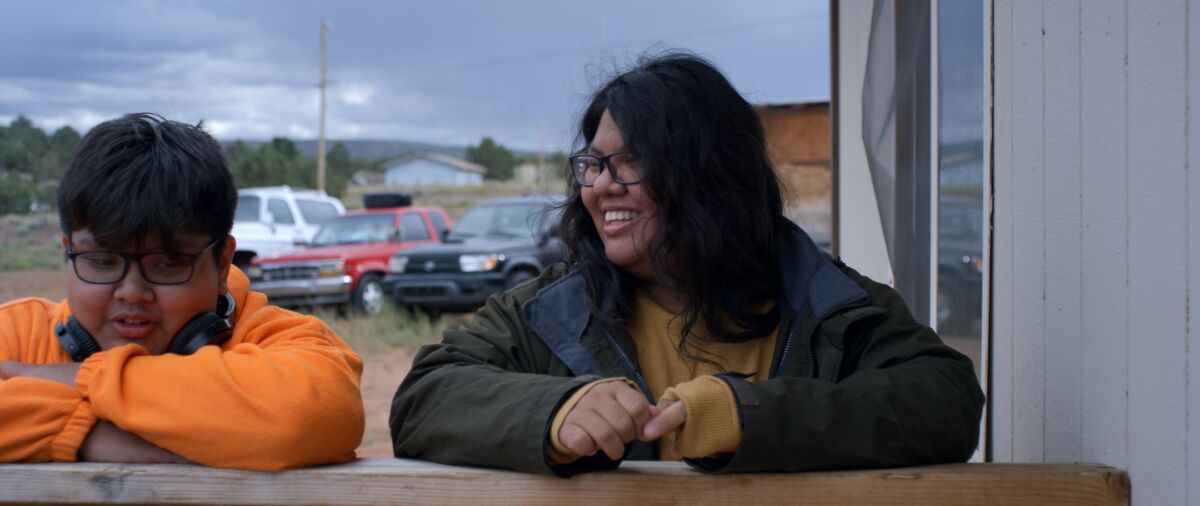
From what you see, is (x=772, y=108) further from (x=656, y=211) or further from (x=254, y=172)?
(x=254, y=172)

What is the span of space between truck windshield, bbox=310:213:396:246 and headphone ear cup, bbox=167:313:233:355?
1373 cm

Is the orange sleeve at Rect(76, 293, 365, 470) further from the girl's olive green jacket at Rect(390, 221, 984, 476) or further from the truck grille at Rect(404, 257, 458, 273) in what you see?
the truck grille at Rect(404, 257, 458, 273)

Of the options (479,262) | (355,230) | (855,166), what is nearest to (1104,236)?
(855,166)

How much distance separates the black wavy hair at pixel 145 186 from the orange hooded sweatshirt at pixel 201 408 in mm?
212

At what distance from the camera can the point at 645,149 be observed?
7.59 ft

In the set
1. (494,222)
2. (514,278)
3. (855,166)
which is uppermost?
(855,166)

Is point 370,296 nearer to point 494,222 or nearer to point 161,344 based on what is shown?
point 494,222

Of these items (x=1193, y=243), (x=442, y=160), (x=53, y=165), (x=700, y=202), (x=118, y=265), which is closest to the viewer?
(x=1193, y=243)

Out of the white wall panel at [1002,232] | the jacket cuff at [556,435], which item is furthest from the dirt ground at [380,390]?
the jacket cuff at [556,435]

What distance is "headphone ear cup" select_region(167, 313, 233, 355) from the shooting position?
2.06 meters

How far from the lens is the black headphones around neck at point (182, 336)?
6.66 ft

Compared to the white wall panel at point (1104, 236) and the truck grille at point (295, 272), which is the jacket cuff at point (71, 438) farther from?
the truck grille at point (295, 272)

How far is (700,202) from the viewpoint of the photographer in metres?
2.32

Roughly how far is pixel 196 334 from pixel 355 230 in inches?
558
